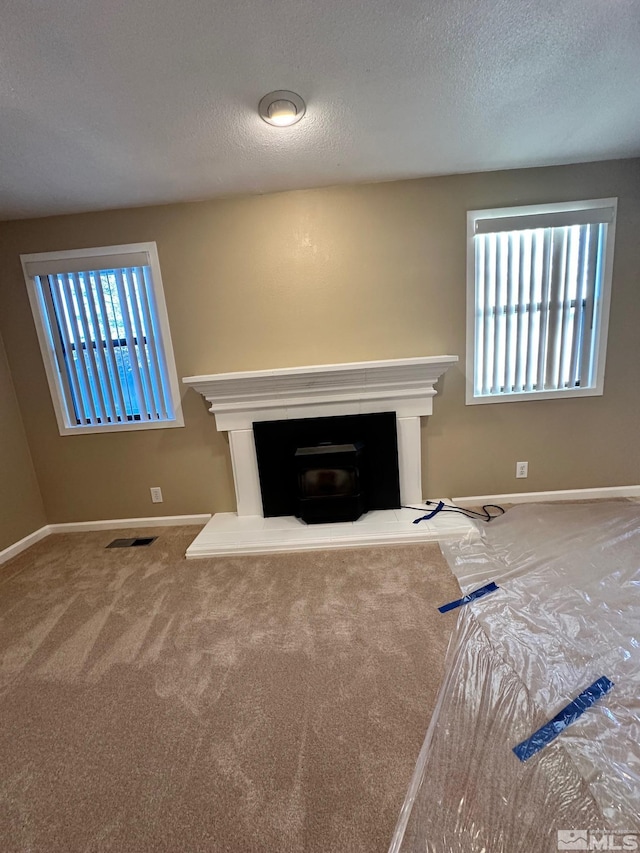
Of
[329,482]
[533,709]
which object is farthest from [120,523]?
[533,709]

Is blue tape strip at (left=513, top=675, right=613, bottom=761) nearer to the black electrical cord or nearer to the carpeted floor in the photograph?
the carpeted floor

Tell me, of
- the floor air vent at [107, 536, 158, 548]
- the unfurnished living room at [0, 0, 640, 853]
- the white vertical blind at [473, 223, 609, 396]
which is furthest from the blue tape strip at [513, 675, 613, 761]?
A: the floor air vent at [107, 536, 158, 548]

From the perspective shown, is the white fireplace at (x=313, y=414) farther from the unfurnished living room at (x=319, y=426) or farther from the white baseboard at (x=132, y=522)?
the white baseboard at (x=132, y=522)

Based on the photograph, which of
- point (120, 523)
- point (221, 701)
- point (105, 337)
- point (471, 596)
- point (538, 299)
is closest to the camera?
point (221, 701)

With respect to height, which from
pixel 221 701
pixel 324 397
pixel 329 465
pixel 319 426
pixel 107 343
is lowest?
pixel 221 701

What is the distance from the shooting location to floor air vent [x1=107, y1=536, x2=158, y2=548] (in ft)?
8.46

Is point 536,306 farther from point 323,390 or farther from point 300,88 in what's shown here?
point 300,88

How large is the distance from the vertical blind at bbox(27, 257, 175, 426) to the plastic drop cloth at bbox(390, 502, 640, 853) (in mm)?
2447

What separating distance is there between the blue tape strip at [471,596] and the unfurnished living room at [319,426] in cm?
2

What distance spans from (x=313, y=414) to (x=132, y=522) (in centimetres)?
175

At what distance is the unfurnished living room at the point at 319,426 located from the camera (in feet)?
3.54

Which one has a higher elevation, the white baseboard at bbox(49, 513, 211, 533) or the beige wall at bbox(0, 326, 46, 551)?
the beige wall at bbox(0, 326, 46, 551)

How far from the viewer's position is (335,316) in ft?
8.14

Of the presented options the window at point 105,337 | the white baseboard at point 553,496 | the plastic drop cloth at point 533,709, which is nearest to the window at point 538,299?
the white baseboard at point 553,496
